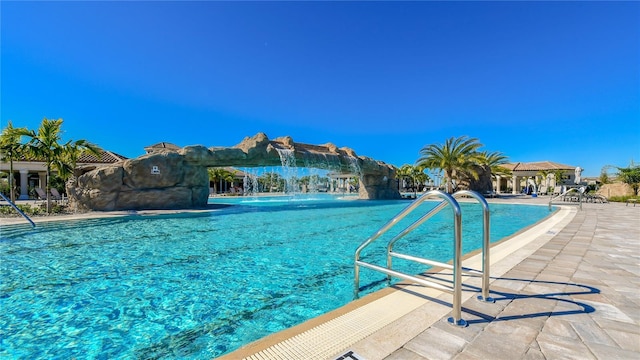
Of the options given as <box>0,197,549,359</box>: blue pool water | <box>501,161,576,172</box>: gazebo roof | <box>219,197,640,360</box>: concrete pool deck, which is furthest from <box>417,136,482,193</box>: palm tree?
<box>501,161,576,172</box>: gazebo roof

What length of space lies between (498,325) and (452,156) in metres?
27.1

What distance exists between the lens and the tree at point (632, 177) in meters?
23.0

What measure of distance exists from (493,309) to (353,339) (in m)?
1.49

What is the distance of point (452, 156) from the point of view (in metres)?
26.5

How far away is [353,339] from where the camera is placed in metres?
2.10

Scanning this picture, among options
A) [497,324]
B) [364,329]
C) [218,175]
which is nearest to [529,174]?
[218,175]

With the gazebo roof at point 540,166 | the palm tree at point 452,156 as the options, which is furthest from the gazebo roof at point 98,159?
the gazebo roof at point 540,166

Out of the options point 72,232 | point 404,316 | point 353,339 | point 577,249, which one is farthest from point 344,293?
point 72,232

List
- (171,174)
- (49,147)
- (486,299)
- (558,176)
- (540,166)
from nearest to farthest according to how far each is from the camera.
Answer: (486,299) < (49,147) < (171,174) < (558,176) < (540,166)

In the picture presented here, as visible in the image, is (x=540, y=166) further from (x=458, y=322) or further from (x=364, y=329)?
(x=364, y=329)

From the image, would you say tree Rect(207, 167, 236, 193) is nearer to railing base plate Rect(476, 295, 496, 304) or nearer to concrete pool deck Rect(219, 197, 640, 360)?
concrete pool deck Rect(219, 197, 640, 360)

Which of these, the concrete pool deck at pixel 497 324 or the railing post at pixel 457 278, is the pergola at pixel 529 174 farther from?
the railing post at pixel 457 278

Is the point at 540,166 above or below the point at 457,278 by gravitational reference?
above

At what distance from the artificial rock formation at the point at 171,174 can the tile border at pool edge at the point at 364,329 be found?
1584cm
